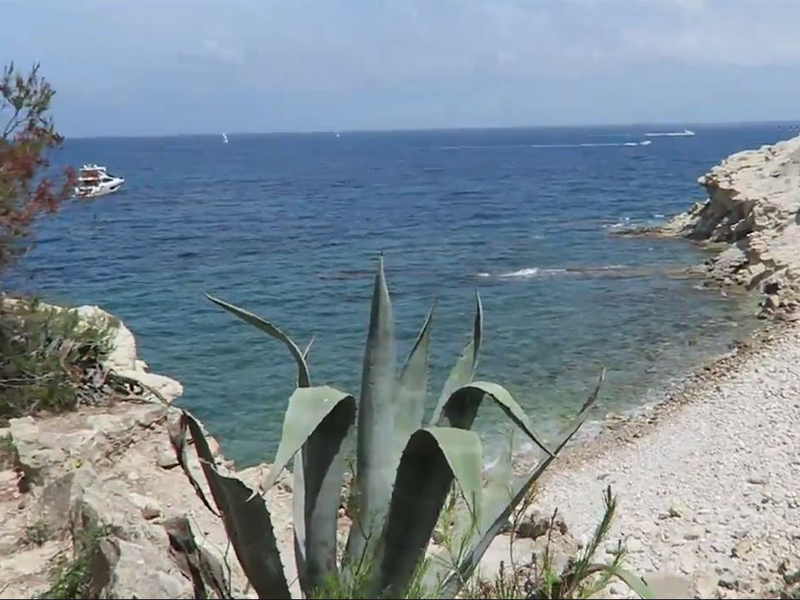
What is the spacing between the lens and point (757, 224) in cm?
2486

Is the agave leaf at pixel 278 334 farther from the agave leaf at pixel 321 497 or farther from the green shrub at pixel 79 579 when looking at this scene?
the green shrub at pixel 79 579

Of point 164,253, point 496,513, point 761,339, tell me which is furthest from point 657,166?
point 496,513

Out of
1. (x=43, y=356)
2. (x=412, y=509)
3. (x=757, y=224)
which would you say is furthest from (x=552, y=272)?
(x=412, y=509)

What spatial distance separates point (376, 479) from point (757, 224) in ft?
78.0

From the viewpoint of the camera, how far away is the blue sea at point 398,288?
1491 centimetres

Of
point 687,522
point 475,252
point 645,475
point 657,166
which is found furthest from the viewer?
point 657,166

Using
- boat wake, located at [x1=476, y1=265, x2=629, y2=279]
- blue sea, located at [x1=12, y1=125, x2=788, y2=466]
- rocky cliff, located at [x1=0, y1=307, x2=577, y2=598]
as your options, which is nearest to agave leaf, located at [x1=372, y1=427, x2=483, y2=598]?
rocky cliff, located at [x1=0, y1=307, x2=577, y2=598]

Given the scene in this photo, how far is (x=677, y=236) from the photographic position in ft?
106

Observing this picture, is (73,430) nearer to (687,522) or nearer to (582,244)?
(687,522)

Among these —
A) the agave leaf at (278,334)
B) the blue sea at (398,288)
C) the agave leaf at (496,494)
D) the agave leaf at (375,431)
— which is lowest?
the blue sea at (398,288)

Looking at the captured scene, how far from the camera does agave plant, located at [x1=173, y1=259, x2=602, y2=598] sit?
3.08 meters

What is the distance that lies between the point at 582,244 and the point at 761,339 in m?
16.3

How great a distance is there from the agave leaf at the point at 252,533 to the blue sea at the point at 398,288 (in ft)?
20.0

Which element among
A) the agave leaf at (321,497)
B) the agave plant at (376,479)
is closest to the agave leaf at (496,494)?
the agave plant at (376,479)
